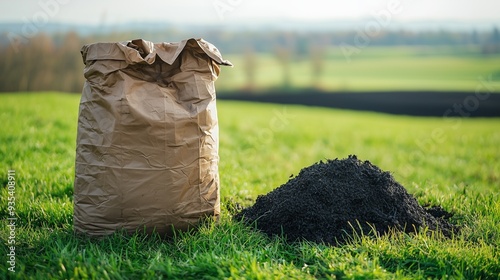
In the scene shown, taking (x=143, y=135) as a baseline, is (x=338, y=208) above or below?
below

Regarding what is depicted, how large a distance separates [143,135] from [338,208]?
162 centimetres

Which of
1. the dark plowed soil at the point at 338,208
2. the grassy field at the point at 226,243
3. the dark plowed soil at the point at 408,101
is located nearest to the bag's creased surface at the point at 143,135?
the grassy field at the point at 226,243

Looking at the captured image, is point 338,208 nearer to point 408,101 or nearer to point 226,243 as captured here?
point 226,243

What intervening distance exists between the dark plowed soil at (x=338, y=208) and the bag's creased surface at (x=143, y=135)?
68 cm

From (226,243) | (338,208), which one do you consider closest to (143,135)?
(226,243)

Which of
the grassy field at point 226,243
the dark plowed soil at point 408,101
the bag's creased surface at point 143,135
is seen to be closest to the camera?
the grassy field at point 226,243

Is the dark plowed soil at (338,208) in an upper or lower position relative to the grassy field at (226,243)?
upper

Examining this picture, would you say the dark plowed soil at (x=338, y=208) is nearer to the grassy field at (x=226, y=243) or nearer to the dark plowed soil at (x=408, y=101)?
the grassy field at (x=226, y=243)

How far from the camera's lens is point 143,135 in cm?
356

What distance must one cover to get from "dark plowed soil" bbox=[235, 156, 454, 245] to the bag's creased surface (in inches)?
26.6

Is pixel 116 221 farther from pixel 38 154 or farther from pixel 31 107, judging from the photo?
pixel 31 107

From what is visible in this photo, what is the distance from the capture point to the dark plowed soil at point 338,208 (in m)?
3.84

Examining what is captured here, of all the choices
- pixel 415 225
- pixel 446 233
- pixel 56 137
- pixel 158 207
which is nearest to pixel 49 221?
pixel 158 207

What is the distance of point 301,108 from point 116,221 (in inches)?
713
